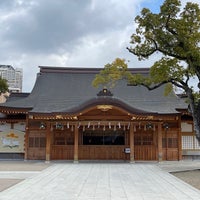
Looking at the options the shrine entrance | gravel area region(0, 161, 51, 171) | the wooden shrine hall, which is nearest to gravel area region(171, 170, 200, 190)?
the wooden shrine hall

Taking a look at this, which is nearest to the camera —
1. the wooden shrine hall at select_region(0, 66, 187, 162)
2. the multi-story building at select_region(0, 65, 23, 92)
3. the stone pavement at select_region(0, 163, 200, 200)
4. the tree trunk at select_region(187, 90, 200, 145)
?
the stone pavement at select_region(0, 163, 200, 200)

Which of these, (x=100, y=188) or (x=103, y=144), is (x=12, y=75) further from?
(x=100, y=188)

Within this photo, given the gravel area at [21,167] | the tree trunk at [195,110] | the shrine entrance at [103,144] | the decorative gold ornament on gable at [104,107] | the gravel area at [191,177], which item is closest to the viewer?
the gravel area at [191,177]

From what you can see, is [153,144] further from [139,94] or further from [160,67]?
[160,67]

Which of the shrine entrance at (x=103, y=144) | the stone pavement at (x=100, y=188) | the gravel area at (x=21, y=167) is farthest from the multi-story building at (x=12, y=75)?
the stone pavement at (x=100, y=188)

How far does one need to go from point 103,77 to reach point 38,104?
662 centimetres

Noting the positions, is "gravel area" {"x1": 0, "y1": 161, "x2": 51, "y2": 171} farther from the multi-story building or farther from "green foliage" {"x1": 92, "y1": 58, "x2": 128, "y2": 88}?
the multi-story building

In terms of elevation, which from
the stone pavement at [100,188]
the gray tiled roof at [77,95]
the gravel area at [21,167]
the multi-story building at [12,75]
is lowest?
the stone pavement at [100,188]

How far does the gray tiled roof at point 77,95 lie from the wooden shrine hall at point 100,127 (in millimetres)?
61

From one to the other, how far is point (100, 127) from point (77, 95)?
3.78 meters

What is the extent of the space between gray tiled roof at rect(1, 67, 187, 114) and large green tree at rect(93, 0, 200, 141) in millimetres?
3040

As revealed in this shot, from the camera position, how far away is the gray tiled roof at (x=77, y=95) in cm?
1830

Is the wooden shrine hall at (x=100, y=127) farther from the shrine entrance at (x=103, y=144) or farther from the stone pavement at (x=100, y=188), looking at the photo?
the stone pavement at (x=100, y=188)

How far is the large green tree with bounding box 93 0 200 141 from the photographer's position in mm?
12680
